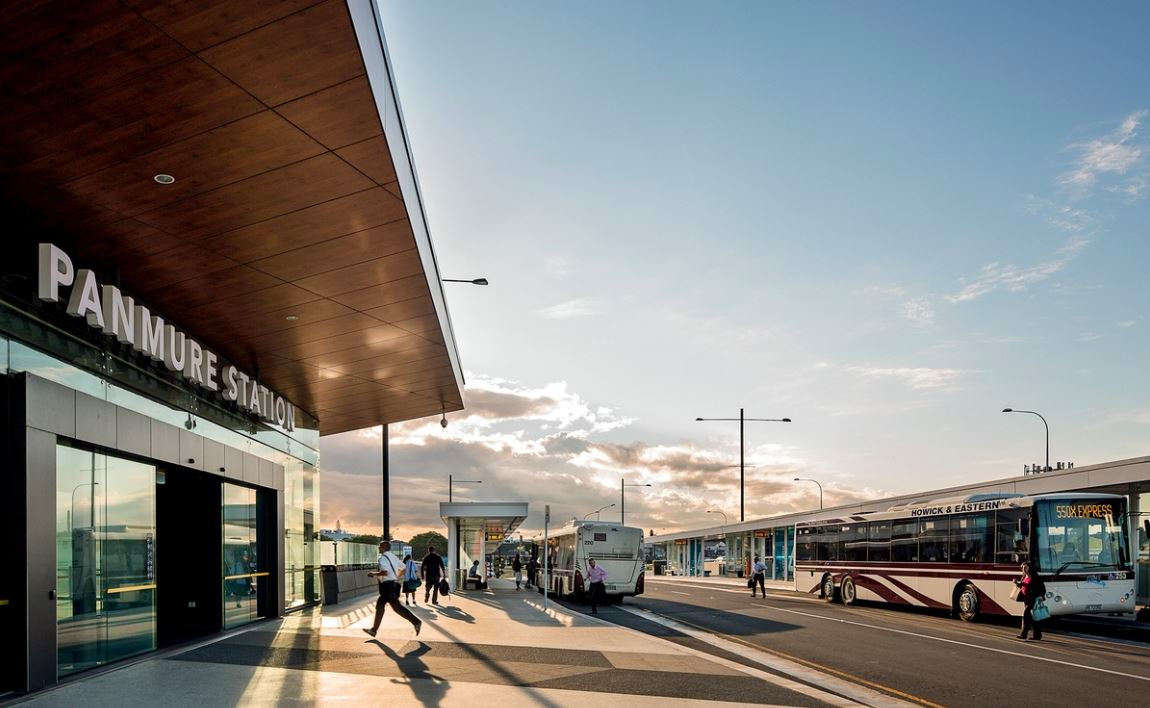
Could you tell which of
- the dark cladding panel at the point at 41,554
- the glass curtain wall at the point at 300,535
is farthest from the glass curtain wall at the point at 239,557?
the dark cladding panel at the point at 41,554

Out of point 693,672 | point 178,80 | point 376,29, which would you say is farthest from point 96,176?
point 693,672

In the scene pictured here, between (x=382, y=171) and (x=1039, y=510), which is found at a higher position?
(x=382, y=171)

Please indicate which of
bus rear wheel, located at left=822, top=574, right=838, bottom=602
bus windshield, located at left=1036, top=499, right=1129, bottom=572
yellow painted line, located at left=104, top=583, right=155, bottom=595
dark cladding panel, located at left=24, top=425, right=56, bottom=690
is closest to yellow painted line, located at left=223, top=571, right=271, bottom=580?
yellow painted line, located at left=104, top=583, right=155, bottom=595

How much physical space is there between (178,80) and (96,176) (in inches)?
110

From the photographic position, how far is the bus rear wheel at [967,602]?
25.4m

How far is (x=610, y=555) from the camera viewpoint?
3481cm

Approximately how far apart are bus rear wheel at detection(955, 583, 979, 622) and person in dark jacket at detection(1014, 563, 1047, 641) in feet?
14.1

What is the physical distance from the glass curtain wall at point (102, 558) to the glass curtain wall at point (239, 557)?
404cm

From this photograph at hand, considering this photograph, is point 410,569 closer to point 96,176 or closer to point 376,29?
point 96,176

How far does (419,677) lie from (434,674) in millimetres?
364

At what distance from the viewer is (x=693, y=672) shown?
13.4 m

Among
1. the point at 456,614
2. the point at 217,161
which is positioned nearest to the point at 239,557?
the point at 456,614

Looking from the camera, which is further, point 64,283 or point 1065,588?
point 1065,588

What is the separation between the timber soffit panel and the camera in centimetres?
885
